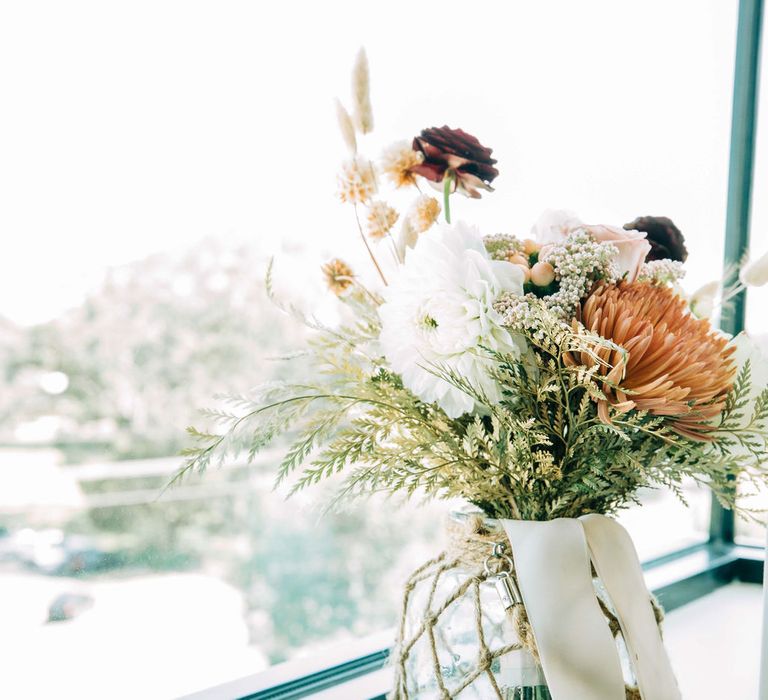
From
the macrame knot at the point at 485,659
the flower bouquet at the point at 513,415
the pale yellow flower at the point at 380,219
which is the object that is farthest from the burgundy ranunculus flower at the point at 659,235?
the macrame knot at the point at 485,659

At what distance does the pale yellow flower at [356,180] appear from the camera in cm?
63

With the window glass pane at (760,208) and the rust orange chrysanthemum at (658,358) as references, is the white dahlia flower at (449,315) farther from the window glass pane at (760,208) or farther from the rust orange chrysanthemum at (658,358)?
the window glass pane at (760,208)

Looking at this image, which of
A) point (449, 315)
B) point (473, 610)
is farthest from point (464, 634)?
point (449, 315)

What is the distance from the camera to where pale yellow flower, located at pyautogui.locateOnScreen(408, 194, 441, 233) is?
0.63m

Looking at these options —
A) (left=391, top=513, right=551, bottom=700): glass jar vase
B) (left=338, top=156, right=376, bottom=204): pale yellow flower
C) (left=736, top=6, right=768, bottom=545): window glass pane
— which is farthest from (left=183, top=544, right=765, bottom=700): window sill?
(left=736, top=6, right=768, bottom=545): window glass pane

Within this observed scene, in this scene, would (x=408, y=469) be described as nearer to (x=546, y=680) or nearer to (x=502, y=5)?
(x=546, y=680)

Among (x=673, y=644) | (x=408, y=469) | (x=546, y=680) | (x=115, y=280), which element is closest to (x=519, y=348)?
(x=408, y=469)

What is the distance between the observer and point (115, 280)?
0.82 meters

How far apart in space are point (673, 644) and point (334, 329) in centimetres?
83

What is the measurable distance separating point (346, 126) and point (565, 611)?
448 mm

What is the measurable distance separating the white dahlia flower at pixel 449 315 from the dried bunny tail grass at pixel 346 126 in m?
0.14

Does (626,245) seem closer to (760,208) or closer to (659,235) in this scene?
(659,235)

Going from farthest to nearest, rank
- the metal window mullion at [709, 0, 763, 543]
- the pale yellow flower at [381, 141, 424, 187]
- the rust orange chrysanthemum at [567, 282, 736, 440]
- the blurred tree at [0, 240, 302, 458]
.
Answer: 1. the metal window mullion at [709, 0, 763, 543]
2. the blurred tree at [0, 240, 302, 458]
3. the pale yellow flower at [381, 141, 424, 187]
4. the rust orange chrysanthemum at [567, 282, 736, 440]

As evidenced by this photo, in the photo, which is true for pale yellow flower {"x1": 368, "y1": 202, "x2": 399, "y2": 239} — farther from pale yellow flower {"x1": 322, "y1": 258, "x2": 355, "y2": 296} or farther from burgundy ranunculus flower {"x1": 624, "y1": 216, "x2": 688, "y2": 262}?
burgundy ranunculus flower {"x1": 624, "y1": 216, "x2": 688, "y2": 262}
